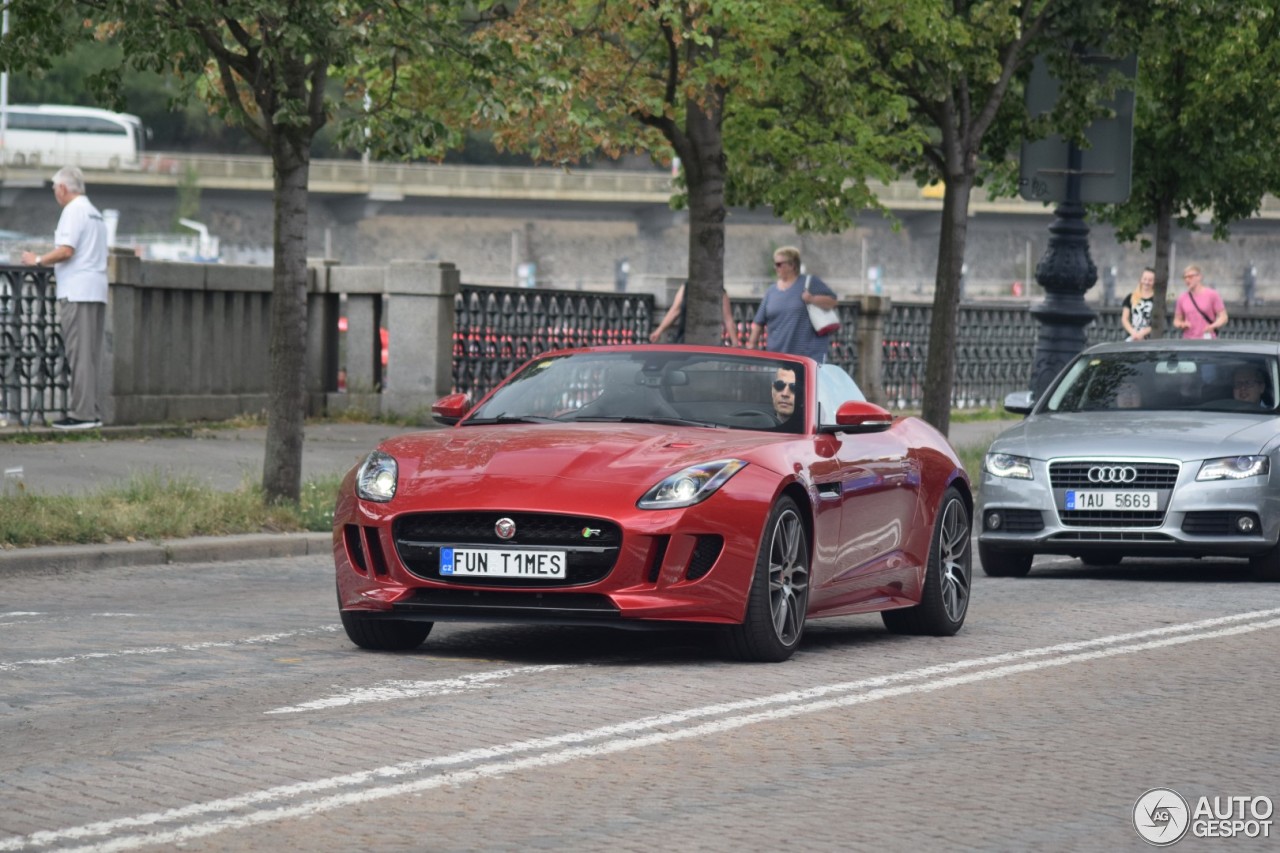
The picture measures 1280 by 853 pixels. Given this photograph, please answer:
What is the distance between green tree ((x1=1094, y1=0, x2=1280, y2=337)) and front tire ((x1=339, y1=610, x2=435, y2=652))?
17.0 m

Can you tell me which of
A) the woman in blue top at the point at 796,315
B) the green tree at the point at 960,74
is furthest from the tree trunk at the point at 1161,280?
the woman in blue top at the point at 796,315

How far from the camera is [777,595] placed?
934 centimetres

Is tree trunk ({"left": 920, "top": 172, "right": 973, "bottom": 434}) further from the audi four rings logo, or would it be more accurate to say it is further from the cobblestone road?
the cobblestone road

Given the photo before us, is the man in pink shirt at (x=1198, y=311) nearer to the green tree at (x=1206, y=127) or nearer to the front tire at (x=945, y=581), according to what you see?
the green tree at (x=1206, y=127)

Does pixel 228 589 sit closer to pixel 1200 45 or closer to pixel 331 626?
pixel 331 626

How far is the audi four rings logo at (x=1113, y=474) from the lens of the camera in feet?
45.8

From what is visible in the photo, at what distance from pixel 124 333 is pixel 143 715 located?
44.2 feet

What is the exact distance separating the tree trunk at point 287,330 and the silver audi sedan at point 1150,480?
434cm

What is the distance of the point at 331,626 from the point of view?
1062 centimetres

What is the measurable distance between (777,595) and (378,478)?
1.62m

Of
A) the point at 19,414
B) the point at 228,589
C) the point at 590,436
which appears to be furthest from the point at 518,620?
the point at 19,414

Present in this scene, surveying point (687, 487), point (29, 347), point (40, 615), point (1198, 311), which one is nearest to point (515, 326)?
point (29, 347)

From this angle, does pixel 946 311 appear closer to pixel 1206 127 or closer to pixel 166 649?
pixel 1206 127

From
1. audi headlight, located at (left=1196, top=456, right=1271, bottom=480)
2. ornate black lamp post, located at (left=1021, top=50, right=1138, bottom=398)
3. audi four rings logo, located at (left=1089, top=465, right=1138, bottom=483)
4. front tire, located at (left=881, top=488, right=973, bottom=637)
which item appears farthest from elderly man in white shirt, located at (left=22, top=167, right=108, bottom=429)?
front tire, located at (left=881, top=488, right=973, bottom=637)
